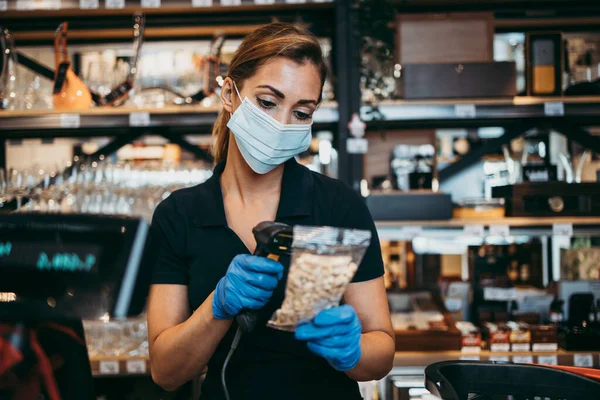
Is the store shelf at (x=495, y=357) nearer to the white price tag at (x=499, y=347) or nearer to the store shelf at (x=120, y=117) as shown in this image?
the white price tag at (x=499, y=347)

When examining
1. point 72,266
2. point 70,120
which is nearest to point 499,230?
point 70,120

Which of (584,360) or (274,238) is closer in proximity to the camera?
(274,238)

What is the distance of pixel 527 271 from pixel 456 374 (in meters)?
2.38

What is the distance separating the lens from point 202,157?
9.53 ft

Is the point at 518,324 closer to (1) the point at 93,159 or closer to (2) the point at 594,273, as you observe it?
(2) the point at 594,273

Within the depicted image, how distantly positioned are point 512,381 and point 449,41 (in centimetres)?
184

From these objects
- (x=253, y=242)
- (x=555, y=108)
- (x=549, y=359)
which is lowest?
(x=549, y=359)

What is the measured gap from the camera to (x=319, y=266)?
0.85m

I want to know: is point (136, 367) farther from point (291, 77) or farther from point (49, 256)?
point (49, 256)

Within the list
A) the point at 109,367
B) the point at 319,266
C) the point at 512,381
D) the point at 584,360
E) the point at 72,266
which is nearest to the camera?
Result: the point at 72,266

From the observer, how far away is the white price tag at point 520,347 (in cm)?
244

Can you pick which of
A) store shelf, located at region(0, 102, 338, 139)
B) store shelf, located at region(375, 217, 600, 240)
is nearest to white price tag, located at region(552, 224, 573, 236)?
store shelf, located at region(375, 217, 600, 240)

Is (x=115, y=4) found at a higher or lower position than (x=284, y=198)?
higher

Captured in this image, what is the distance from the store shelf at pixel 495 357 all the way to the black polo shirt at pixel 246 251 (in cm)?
108
